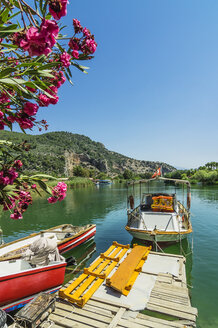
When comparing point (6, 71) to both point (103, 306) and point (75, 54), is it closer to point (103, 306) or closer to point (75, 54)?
point (75, 54)

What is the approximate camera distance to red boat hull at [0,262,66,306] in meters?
6.56

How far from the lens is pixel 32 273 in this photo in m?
7.04

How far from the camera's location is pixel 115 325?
5.24 m

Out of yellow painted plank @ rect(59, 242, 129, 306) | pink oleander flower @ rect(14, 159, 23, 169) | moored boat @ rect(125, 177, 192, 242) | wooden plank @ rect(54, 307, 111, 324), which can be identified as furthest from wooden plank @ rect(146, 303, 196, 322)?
pink oleander flower @ rect(14, 159, 23, 169)

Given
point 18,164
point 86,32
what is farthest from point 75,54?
point 18,164

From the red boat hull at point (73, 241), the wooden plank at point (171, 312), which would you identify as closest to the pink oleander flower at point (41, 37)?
the wooden plank at point (171, 312)

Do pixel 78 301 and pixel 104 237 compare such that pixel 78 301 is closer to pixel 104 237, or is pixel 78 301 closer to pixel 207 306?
pixel 207 306

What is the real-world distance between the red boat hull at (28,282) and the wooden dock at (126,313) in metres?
→ 1.24

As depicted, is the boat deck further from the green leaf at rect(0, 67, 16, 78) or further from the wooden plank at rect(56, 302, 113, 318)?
the green leaf at rect(0, 67, 16, 78)

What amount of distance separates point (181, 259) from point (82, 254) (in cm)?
670

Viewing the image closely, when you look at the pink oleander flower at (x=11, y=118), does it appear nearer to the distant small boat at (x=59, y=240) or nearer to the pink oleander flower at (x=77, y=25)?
the pink oleander flower at (x=77, y=25)

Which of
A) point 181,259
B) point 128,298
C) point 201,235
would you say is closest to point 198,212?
point 201,235

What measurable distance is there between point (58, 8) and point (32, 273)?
801cm

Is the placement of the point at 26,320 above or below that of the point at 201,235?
above
